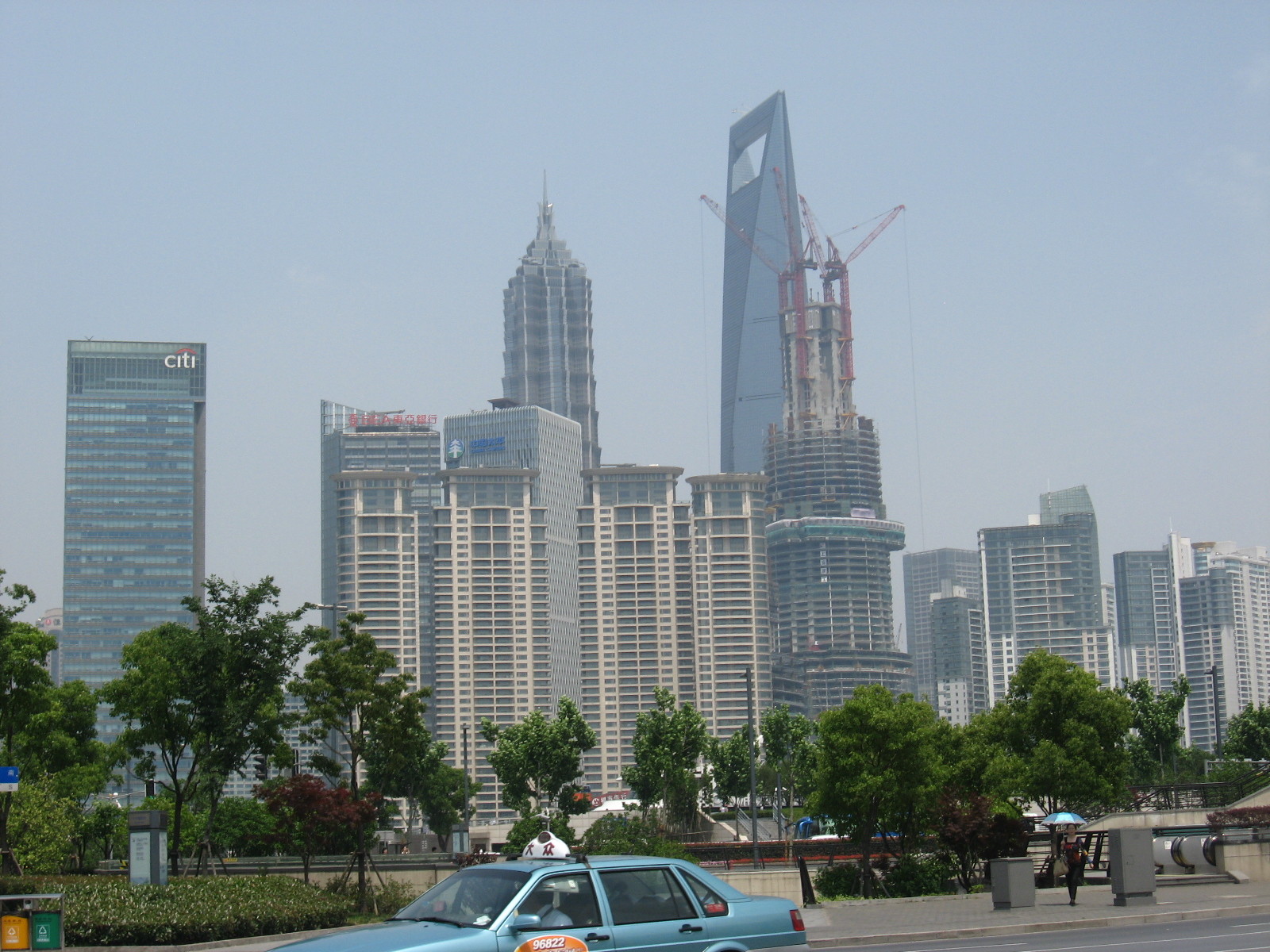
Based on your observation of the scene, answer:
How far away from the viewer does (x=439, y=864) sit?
42375 millimetres

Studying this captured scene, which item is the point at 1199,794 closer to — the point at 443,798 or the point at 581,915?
the point at 581,915

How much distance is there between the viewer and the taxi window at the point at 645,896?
1318 cm

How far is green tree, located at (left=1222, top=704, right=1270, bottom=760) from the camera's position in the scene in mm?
63719

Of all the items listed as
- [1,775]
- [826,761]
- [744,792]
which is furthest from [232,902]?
[744,792]

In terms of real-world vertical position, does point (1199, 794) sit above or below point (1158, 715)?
below

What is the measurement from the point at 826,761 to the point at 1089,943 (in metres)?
16.6

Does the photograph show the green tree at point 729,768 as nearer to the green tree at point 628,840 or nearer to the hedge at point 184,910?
the green tree at point 628,840

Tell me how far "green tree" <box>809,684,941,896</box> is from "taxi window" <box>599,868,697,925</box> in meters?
22.3

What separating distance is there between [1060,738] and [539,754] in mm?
34069

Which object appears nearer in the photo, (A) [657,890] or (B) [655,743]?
(A) [657,890]

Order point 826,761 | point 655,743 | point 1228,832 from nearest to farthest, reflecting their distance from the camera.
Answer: point 1228,832 → point 826,761 → point 655,743

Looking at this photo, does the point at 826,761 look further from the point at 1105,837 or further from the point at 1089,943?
the point at 1089,943

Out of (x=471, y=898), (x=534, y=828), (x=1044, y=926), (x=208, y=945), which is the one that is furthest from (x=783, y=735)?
(x=471, y=898)

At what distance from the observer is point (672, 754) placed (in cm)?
6788
